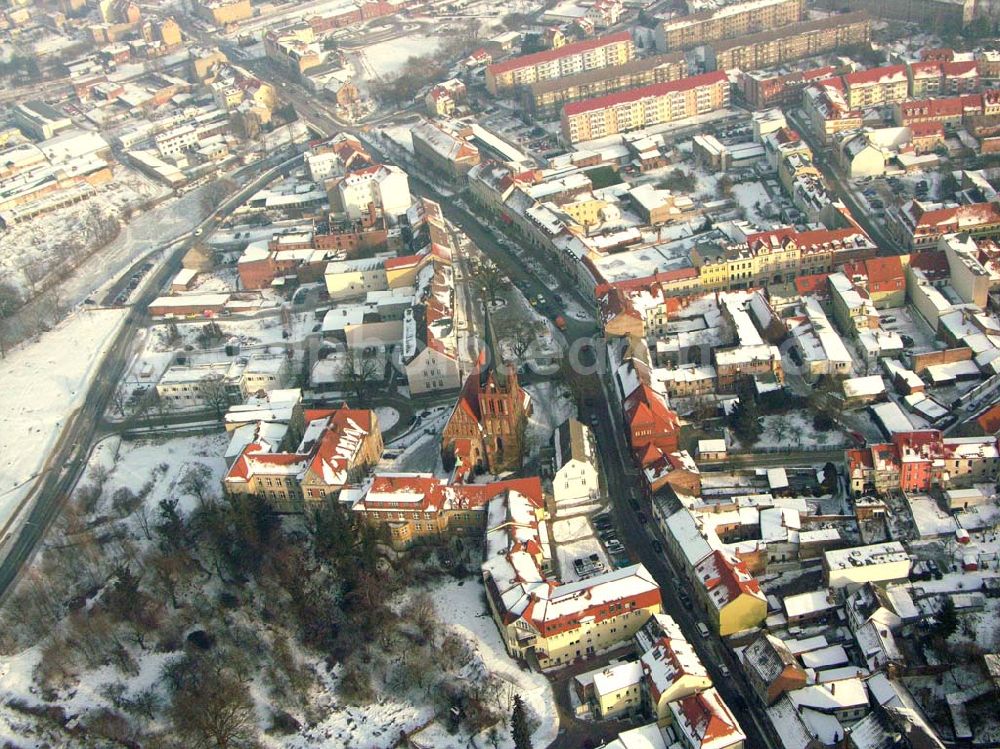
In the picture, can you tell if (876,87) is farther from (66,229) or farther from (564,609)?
(66,229)

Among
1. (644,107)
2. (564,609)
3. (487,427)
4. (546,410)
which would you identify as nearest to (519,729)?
(564,609)

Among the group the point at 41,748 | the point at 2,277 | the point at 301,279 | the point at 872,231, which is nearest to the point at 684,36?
the point at 872,231

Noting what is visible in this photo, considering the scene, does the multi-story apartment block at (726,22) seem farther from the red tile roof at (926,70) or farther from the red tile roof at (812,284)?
the red tile roof at (812,284)

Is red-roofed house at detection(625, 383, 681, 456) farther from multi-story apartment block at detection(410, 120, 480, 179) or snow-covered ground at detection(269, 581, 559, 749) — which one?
multi-story apartment block at detection(410, 120, 480, 179)

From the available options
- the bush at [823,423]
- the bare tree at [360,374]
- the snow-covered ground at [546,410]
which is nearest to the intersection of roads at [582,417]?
the snow-covered ground at [546,410]

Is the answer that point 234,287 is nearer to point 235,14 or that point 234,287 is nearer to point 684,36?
point 684,36

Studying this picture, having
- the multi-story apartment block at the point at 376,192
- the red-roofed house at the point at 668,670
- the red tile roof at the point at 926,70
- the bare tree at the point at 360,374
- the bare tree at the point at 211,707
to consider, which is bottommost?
the bare tree at the point at 211,707

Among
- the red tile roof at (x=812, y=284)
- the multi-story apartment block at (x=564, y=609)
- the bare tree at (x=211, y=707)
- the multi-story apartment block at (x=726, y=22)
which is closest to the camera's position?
the bare tree at (x=211, y=707)
